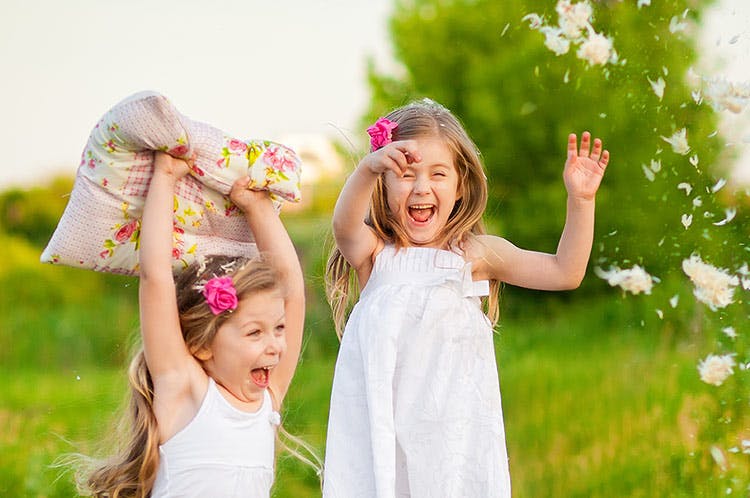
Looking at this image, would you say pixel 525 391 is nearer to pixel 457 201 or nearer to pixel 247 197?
pixel 457 201

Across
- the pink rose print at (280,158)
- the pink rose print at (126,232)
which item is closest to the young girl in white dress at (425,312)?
the pink rose print at (280,158)

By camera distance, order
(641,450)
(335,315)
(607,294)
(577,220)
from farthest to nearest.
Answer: (607,294), (641,450), (335,315), (577,220)

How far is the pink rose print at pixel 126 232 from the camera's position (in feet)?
7.57

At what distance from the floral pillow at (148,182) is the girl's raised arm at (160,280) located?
4 centimetres

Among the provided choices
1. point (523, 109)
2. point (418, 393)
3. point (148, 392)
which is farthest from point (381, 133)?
point (523, 109)

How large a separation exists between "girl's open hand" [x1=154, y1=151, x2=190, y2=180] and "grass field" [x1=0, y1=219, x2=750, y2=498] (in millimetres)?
581

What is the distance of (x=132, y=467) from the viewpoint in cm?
226

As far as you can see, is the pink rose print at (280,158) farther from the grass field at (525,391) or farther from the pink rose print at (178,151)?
the grass field at (525,391)

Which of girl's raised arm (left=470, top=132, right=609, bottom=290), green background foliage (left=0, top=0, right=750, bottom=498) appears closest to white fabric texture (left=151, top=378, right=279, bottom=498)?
green background foliage (left=0, top=0, right=750, bottom=498)

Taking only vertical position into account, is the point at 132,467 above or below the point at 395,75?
below

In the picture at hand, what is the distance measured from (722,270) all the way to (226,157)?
5.57 feet

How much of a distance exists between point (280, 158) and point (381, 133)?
0.31 meters

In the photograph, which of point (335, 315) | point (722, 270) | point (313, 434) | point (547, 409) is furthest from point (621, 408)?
point (335, 315)

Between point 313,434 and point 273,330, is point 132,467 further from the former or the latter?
point 313,434
